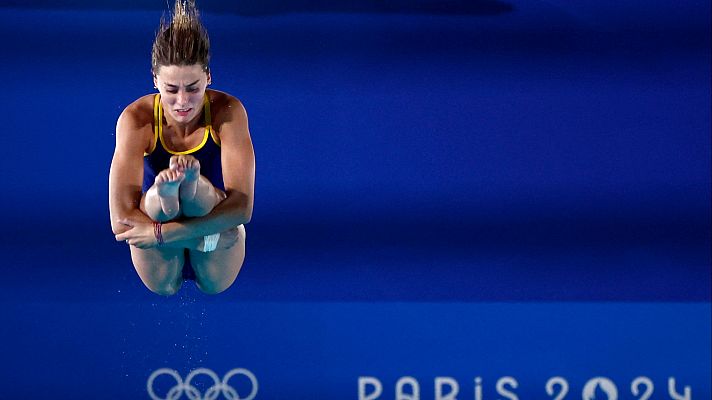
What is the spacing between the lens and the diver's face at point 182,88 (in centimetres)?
359

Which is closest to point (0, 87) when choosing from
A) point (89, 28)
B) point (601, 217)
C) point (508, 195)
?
point (89, 28)

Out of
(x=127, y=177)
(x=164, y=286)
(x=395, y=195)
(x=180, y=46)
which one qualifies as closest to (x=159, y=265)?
(x=164, y=286)

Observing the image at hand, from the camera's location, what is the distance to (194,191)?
11.7 feet

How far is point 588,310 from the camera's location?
5051 mm

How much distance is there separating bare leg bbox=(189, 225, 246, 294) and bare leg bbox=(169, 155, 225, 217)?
396mm

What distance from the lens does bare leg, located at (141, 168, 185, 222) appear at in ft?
11.0

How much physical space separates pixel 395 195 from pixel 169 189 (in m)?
1.81

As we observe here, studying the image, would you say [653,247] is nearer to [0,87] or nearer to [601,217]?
[601,217]

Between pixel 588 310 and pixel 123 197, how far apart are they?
2449mm

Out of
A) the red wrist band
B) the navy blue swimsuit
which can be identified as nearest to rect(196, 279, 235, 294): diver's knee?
the navy blue swimsuit

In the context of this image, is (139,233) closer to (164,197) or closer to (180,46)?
(164,197)

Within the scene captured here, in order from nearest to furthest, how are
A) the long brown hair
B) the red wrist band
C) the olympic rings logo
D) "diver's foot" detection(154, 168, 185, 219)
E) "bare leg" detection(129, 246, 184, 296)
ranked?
"diver's foot" detection(154, 168, 185, 219)
the long brown hair
the red wrist band
"bare leg" detection(129, 246, 184, 296)
the olympic rings logo

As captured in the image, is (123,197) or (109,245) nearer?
(123,197)

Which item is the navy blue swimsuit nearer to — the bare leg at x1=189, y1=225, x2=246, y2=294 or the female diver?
the female diver
